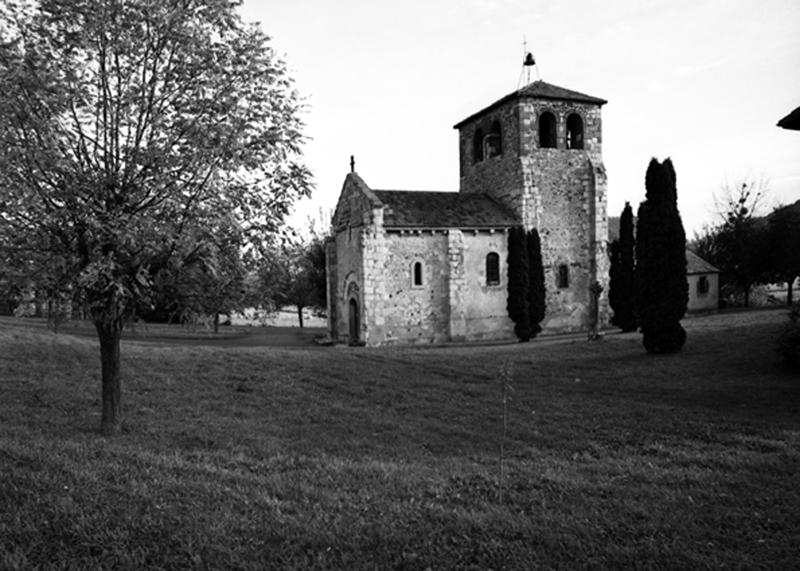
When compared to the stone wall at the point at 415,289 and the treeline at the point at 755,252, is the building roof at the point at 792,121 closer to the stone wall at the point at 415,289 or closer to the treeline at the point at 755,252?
the stone wall at the point at 415,289

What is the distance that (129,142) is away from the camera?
8.64 meters

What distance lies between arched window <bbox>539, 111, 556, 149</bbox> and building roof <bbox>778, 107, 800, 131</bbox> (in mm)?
20805

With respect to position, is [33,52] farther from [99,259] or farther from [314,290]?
[314,290]

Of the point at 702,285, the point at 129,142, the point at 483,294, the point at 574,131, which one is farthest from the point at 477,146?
the point at 129,142

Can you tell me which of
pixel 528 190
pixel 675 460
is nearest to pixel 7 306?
pixel 675 460

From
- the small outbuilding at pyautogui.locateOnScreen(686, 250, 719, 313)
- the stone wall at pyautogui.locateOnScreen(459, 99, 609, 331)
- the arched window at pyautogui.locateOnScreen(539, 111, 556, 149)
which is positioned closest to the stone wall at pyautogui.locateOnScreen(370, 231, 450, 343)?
the stone wall at pyautogui.locateOnScreen(459, 99, 609, 331)

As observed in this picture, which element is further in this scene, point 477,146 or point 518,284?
point 477,146

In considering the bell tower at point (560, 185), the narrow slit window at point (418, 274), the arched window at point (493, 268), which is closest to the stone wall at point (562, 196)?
the bell tower at point (560, 185)

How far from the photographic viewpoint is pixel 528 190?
95.1 feet

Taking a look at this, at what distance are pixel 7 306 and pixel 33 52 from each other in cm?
378

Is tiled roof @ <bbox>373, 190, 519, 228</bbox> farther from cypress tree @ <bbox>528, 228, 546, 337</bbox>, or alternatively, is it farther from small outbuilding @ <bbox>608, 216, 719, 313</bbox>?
small outbuilding @ <bbox>608, 216, 719, 313</bbox>

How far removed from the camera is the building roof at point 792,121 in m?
9.57

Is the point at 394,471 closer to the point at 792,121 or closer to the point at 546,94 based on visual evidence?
the point at 792,121

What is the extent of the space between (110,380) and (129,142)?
3857mm
